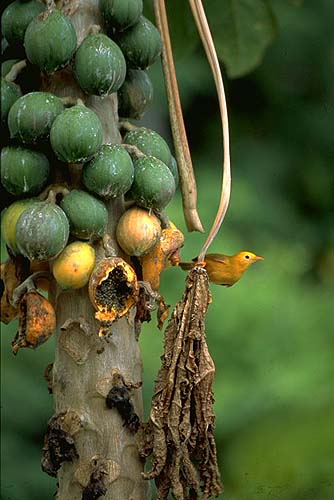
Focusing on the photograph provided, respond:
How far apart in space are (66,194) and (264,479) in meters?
1.08

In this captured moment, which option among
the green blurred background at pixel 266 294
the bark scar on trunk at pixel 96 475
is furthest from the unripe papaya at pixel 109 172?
the green blurred background at pixel 266 294

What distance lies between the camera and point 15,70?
4.08ft

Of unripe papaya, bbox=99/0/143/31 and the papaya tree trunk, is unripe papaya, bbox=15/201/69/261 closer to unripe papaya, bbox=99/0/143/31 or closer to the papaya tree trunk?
the papaya tree trunk

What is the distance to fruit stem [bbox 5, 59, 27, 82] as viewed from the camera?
4.07 feet

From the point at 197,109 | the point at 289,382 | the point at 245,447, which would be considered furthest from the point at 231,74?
the point at 197,109

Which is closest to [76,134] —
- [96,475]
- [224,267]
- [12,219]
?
[12,219]

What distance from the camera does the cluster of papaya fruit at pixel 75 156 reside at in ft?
3.77

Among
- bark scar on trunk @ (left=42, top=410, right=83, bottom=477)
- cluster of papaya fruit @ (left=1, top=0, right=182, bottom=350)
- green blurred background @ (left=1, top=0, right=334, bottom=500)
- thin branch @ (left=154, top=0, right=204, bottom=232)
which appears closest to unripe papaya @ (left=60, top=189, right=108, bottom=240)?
cluster of papaya fruit @ (left=1, top=0, right=182, bottom=350)

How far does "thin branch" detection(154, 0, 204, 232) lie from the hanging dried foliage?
101 millimetres

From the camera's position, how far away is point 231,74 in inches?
72.1

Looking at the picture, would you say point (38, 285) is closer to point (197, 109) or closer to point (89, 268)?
point (89, 268)

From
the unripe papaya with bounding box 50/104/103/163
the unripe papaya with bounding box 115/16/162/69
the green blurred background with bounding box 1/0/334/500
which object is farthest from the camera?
the green blurred background with bounding box 1/0/334/500

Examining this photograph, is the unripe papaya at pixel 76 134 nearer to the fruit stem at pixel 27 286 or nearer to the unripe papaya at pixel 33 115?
the unripe papaya at pixel 33 115

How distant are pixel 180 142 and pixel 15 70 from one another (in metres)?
0.24
